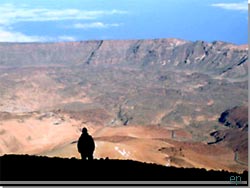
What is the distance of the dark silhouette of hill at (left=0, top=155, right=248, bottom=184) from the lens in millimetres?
16547

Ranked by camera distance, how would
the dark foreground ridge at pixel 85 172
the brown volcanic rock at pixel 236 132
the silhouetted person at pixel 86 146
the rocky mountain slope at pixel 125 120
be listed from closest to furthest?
1. the dark foreground ridge at pixel 85 172
2. the silhouetted person at pixel 86 146
3. the rocky mountain slope at pixel 125 120
4. the brown volcanic rock at pixel 236 132

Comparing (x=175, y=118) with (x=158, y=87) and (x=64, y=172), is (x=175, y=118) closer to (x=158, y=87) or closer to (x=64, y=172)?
(x=158, y=87)

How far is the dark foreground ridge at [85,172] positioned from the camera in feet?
54.3

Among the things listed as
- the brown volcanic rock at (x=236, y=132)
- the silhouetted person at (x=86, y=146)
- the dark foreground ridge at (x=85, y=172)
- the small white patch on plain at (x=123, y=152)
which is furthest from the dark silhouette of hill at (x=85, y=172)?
the brown volcanic rock at (x=236, y=132)

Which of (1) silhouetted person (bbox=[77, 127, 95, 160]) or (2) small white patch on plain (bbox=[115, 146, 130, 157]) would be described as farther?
(2) small white patch on plain (bbox=[115, 146, 130, 157])

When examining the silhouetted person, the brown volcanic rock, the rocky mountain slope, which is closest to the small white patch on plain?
the rocky mountain slope

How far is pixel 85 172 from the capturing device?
56.7ft

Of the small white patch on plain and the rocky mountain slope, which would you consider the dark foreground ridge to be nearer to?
the rocky mountain slope

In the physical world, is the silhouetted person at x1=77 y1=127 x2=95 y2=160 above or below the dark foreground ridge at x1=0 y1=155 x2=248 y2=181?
above

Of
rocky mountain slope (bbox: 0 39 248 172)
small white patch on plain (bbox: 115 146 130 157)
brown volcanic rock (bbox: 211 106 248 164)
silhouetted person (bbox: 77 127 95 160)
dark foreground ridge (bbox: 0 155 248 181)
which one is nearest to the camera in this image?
dark foreground ridge (bbox: 0 155 248 181)

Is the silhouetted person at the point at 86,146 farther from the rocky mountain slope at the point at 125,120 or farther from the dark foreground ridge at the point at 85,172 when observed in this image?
the rocky mountain slope at the point at 125,120

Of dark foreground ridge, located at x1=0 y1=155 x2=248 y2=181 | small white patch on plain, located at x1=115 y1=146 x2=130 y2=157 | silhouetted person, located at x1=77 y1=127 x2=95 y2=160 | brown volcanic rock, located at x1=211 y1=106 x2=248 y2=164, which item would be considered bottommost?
dark foreground ridge, located at x1=0 y1=155 x2=248 y2=181

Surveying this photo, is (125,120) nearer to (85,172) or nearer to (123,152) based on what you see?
(123,152)

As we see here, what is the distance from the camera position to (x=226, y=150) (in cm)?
9750
